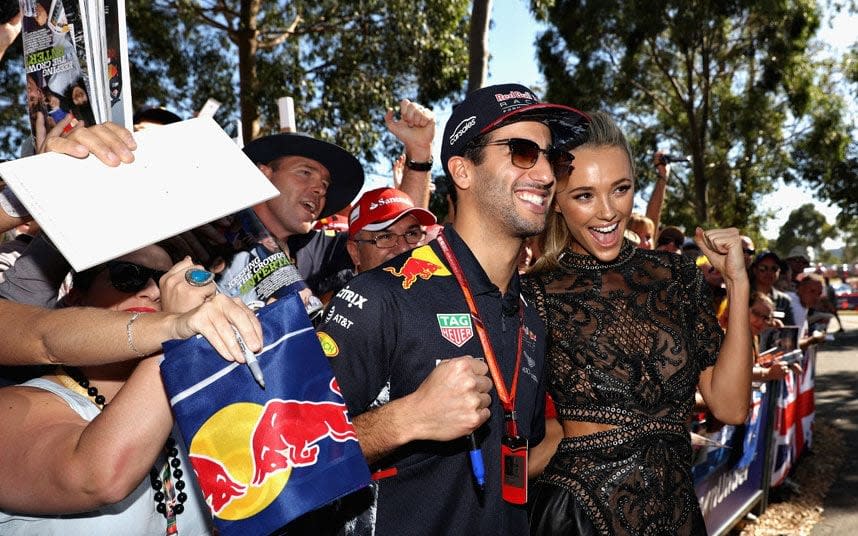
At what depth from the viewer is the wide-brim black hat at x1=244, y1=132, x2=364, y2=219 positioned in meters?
3.67

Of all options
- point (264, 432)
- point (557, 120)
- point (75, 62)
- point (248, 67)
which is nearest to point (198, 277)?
point (264, 432)

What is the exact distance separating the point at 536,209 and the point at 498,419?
30.0 inches

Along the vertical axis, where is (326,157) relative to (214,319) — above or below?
above

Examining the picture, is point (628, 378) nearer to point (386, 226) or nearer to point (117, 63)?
point (386, 226)

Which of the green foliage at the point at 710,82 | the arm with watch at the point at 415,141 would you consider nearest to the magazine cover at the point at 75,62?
the arm with watch at the point at 415,141

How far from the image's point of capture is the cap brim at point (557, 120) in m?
2.39

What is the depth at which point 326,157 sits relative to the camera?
12.6 feet

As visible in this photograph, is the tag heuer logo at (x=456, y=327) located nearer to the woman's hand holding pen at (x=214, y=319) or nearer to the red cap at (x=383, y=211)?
the woman's hand holding pen at (x=214, y=319)

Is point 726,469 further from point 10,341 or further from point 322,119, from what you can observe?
point 322,119

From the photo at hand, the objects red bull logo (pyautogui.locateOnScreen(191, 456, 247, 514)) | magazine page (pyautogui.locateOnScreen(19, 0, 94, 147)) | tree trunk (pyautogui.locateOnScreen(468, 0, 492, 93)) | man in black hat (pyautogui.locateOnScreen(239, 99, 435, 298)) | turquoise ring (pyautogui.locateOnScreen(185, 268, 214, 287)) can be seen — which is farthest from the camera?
tree trunk (pyautogui.locateOnScreen(468, 0, 492, 93))

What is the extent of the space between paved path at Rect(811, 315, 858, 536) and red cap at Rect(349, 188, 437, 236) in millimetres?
5006

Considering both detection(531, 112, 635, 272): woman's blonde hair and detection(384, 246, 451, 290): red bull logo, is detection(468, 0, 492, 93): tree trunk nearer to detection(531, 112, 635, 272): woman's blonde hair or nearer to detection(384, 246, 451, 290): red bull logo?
detection(531, 112, 635, 272): woman's blonde hair

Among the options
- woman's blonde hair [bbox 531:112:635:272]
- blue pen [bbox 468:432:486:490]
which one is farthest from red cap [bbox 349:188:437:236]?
blue pen [bbox 468:432:486:490]

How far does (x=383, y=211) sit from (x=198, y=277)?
2442 millimetres
